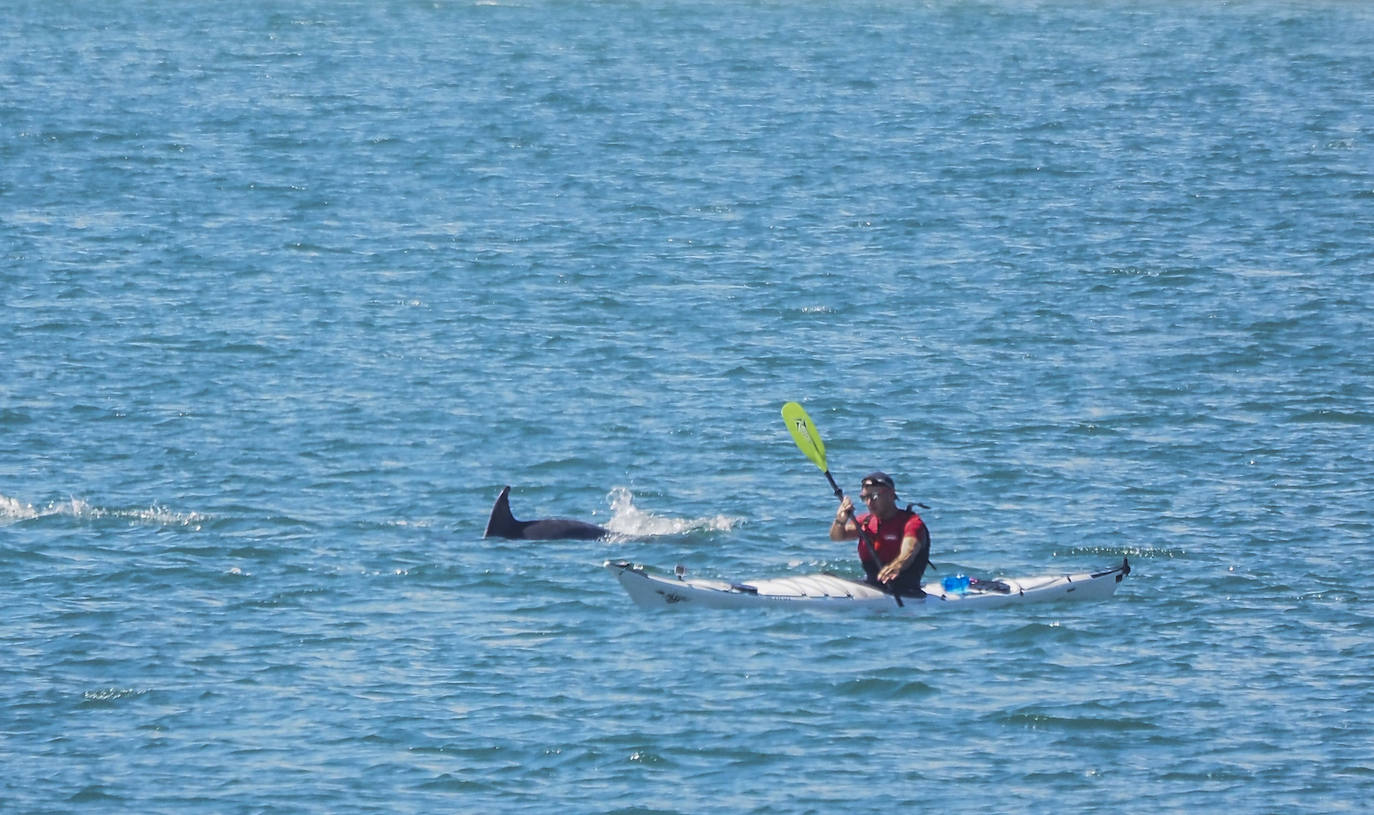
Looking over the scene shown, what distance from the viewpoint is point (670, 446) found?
29.2 meters

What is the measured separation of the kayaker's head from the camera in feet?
73.5

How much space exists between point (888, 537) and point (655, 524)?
3931mm

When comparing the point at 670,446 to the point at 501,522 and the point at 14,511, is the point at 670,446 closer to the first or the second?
the point at 501,522

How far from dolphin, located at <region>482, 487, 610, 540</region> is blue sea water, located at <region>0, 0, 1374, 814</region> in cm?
40

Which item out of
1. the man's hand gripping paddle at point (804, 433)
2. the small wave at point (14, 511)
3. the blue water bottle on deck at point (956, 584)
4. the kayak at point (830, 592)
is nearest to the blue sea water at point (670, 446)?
the small wave at point (14, 511)

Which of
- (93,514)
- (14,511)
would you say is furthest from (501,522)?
(14,511)

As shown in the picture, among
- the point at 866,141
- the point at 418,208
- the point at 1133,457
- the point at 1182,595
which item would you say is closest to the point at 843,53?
the point at 866,141

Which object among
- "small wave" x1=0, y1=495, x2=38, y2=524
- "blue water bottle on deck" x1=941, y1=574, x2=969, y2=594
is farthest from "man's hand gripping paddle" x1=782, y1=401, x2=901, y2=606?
"small wave" x1=0, y1=495, x2=38, y2=524

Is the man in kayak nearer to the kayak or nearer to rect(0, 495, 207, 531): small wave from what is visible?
the kayak

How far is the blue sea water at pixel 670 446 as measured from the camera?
18703 millimetres

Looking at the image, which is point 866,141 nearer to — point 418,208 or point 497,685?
point 418,208

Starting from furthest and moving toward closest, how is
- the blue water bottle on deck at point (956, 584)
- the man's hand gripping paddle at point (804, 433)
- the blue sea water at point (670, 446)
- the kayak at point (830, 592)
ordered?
the man's hand gripping paddle at point (804, 433) < the blue water bottle on deck at point (956, 584) < the kayak at point (830, 592) < the blue sea water at point (670, 446)

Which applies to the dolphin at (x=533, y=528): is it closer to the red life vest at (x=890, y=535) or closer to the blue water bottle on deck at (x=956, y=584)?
the red life vest at (x=890, y=535)

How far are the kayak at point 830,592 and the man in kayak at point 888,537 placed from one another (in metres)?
0.19
